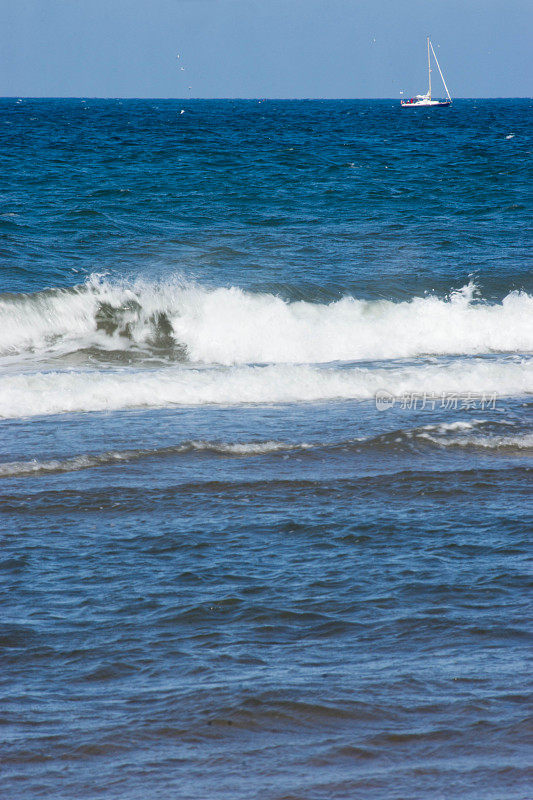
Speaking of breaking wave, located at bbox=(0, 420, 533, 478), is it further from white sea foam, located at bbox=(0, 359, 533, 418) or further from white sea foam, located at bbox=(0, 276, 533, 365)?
white sea foam, located at bbox=(0, 276, 533, 365)

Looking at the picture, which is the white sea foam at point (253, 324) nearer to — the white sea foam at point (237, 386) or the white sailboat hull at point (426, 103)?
the white sea foam at point (237, 386)

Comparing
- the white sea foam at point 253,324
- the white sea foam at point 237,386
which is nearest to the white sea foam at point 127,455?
the white sea foam at point 237,386

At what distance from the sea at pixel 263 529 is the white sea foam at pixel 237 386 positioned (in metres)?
0.04

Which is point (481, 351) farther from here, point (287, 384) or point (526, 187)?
point (526, 187)

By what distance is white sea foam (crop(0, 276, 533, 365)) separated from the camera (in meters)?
11.8

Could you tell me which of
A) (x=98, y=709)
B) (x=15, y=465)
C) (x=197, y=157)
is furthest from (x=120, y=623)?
(x=197, y=157)

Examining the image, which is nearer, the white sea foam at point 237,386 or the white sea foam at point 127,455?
the white sea foam at point 127,455

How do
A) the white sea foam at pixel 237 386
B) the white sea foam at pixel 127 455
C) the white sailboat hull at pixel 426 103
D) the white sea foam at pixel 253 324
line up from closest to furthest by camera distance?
the white sea foam at pixel 127 455, the white sea foam at pixel 237 386, the white sea foam at pixel 253 324, the white sailboat hull at pixel 426 103

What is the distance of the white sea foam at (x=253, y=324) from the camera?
11.8 m

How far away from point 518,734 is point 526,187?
21286mm

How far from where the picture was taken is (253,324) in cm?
1259

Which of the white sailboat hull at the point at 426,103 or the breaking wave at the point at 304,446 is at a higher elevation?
the white sailboat hull at the point at 426,103

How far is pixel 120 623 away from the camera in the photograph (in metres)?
3.77

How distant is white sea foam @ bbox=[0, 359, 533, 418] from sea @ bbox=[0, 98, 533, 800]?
0.13ft
